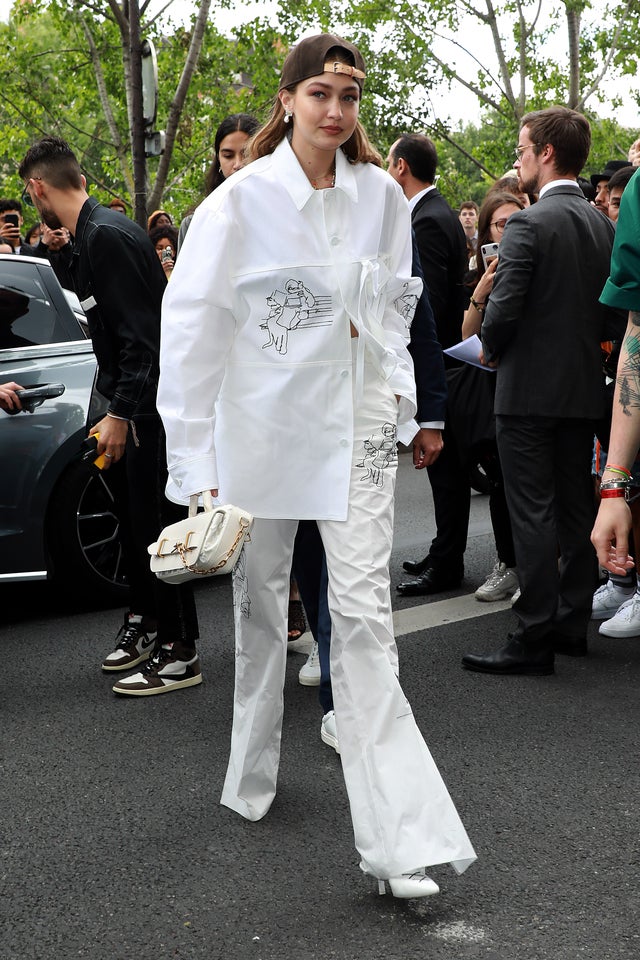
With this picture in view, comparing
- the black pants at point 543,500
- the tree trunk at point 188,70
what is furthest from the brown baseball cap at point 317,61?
the tree trunk at point 188,70

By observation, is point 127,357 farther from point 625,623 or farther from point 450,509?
point 625,623

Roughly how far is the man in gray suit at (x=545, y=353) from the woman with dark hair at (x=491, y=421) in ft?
2.93

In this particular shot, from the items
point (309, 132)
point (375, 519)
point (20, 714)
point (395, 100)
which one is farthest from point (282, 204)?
point (395, 100)

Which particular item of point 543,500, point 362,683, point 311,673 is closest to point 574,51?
point 543,500

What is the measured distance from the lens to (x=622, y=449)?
93.4 inches

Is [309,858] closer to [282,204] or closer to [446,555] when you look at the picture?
[282,204]

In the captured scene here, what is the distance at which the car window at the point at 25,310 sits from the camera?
5.48 m

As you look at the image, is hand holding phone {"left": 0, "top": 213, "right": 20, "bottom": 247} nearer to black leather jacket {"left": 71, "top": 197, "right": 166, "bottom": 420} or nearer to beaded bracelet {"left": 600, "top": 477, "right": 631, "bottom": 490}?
black leather jacket {"left": 71, "top": 197, "right": 166, "bottom": 420}

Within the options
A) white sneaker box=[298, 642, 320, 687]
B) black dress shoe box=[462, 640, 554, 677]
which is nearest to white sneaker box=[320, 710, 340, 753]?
white sneaker box=[298, 642, 320, 687]

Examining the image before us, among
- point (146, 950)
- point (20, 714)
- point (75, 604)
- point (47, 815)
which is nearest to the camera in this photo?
point (146, 950)

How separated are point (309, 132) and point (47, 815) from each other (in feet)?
6.69

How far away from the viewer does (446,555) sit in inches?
228

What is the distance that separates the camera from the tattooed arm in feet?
7.43

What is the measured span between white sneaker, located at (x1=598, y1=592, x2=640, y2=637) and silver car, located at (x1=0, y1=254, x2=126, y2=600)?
7.48 ft
